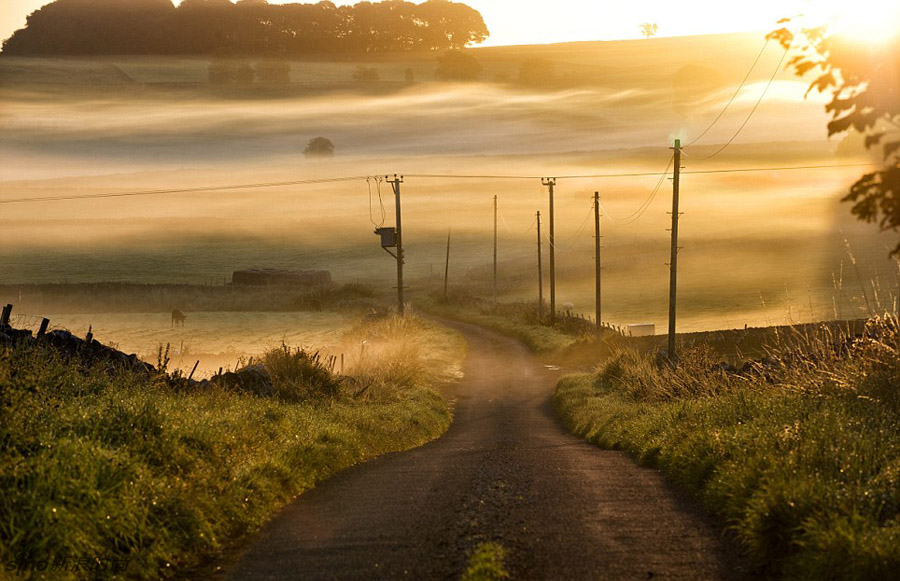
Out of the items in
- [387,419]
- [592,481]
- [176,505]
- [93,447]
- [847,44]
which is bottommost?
[387,419]

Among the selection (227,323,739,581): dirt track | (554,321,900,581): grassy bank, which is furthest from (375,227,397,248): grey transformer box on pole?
(227,323,739,581): dirt track

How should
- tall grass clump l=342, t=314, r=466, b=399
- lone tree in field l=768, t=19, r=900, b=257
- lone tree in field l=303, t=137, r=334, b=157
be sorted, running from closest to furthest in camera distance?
lone tree in field l=768, t=19, r=900, b=257, tall grass clump l=342, t=314, r=466, b=399, lone tree in field l=303, t=137, r=334, b=157

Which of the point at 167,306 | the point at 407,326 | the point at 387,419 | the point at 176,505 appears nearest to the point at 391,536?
the point at 176,505

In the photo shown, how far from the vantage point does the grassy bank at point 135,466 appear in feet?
26.9

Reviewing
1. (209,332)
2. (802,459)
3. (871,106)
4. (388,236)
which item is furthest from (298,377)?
(388,236)

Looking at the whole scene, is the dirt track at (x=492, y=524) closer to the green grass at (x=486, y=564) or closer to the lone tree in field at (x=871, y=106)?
the green grass at (x=486, y=564)

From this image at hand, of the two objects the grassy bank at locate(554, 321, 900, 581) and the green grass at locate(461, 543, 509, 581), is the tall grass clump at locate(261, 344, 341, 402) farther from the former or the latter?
the green grass at locate(461, 543, 509, 581)

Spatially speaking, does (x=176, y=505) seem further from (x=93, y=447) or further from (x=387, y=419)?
(x=387, y=419)

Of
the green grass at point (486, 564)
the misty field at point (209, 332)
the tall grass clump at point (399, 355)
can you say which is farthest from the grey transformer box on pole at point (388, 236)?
the green grass at point (486, 564)

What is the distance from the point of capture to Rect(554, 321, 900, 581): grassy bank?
751 centimetres

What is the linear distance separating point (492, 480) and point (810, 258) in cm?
9785

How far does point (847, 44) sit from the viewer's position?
266 inches

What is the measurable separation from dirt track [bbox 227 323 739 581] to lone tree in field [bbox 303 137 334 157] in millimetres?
170498

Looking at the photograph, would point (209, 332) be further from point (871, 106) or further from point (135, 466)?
point (871, 106)
